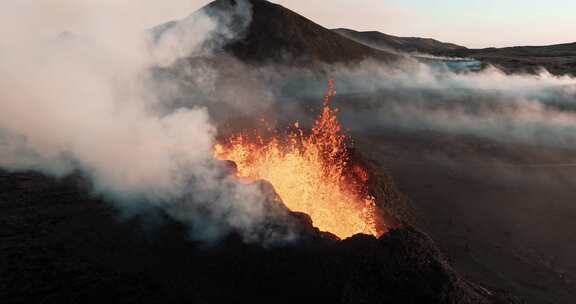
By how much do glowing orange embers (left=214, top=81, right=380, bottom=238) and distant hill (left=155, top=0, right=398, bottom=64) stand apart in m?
25.0

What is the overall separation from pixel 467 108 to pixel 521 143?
27.5ft

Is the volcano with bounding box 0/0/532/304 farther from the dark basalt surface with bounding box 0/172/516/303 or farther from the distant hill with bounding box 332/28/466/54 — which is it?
the distant hill with bounding box 332/28/466/54

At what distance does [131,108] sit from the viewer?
44.6 ft

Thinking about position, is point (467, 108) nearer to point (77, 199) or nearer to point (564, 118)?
point (564, 118)

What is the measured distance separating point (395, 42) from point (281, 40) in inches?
2304

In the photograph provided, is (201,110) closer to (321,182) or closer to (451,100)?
(321,182)

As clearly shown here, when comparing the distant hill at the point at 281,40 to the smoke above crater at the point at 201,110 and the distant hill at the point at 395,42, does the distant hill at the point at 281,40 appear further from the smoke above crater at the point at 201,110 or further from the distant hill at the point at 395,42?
the distant hill at the point at 395,42

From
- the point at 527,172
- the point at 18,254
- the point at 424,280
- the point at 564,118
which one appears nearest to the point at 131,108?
the point at 18,254

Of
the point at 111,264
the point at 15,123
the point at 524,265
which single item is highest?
the point at 15,123

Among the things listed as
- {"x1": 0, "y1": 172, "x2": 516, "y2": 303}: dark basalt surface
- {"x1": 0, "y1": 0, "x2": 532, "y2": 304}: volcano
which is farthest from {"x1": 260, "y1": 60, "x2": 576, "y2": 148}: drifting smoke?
{"x1": 0, "y1": 172, "x2": 516, "y2": 303}: dark basalt surface

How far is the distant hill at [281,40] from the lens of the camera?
38969mm

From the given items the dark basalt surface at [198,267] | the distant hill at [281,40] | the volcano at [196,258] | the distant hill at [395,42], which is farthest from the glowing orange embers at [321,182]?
the distant hill at [395,42]

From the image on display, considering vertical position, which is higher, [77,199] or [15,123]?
[15,123]

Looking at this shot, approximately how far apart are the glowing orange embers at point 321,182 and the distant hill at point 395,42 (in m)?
72.1
